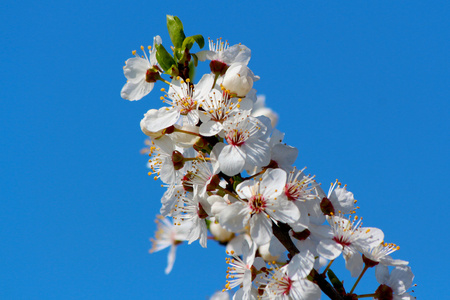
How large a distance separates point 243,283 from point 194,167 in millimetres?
740

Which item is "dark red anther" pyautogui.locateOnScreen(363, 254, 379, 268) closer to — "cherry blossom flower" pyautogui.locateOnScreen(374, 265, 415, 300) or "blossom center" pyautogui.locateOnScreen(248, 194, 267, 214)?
"cherry blossom flower" pyautogui.locateOnScreen(374, 265, 415, 300)

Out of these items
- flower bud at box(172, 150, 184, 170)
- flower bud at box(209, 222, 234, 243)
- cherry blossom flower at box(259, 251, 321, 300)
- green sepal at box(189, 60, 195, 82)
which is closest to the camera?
cherry blossom flower at box(259, 251, 321, 300)

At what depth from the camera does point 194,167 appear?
3049mm

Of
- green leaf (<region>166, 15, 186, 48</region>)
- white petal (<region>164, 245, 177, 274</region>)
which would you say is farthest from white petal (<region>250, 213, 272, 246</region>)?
white petal (<region>164, 245, 177, 274</region>)

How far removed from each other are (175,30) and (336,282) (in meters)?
1.86

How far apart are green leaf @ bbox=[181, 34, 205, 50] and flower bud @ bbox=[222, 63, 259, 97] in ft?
1.08

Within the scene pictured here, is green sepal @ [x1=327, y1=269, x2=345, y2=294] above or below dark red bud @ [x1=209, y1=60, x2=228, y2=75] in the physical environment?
below

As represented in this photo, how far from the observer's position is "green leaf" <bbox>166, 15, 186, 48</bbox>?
329cm

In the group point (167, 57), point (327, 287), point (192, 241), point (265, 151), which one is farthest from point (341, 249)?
point (167, 57)

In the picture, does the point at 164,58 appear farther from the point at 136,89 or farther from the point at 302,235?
the point at 302,235

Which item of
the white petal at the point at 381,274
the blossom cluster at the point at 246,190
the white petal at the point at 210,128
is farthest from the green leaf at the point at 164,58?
the white petal at the point at 381,274

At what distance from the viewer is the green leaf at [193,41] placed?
3.20 metres

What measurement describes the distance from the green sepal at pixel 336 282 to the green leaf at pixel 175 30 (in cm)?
169

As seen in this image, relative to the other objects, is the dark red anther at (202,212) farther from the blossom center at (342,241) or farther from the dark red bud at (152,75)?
the dark red bud at (152,75)
